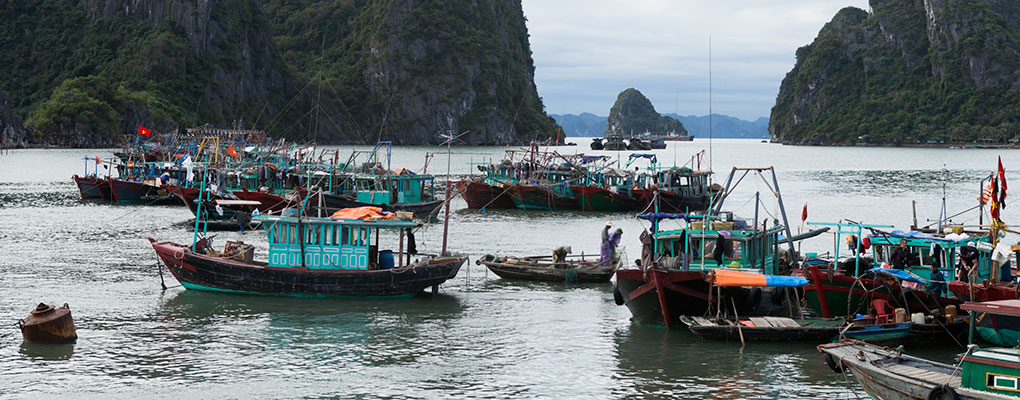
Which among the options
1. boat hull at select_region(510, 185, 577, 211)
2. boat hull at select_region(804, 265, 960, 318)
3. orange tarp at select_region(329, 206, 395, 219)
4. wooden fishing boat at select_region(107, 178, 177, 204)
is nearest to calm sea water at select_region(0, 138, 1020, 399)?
boat hull at select_region(804, 265, 960, 318)

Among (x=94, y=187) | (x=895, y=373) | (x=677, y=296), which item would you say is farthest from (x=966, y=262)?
(x=94, y=187)

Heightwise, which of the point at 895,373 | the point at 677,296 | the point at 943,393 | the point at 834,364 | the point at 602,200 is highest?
the point at 602,200

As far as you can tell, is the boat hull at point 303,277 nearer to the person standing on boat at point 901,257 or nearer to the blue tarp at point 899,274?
the blue tarp at point 899,274

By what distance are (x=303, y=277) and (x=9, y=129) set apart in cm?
15736

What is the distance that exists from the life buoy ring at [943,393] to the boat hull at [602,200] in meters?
45.0

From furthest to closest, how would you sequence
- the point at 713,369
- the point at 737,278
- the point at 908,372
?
1. the point at 737,278
2. the point at 713,369
3. the point at 908,372

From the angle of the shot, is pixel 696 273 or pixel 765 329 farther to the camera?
pixel 696 273

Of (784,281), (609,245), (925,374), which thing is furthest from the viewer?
(609,245)

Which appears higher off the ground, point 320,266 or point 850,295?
point 850,295

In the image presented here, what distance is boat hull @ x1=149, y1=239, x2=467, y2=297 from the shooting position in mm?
27406

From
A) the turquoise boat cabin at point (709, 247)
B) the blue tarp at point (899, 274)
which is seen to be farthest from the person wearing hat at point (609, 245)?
the blue tarp at point (899, 274)

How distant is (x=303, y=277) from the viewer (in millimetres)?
27438

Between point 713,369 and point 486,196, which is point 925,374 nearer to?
point 713,369

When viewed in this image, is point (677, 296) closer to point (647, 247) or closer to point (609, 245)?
A: point (647, 247)
